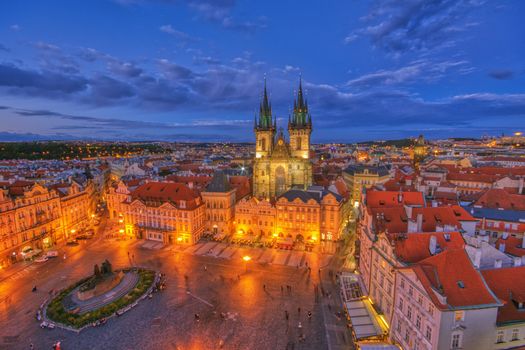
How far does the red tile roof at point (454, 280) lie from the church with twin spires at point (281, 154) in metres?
60.8

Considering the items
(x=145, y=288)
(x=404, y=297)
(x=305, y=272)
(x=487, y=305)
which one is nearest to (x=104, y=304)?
(x=145, y=288)

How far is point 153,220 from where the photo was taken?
72.9m

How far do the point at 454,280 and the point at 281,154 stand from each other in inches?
2802

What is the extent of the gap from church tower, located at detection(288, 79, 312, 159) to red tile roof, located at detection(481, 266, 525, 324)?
73087 millimetres

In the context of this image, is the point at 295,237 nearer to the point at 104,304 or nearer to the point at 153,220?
the point at 153,220

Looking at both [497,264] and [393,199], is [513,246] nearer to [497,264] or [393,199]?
[497,264]

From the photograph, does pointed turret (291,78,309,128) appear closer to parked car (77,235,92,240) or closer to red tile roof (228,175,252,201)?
red tile roof (228,175,252,201)

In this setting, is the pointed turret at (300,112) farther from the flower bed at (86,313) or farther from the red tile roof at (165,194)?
the flower bed at (86,313)

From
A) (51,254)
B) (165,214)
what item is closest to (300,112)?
(165,214)

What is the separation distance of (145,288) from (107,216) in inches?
2175

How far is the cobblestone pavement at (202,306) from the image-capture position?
37.1 metres

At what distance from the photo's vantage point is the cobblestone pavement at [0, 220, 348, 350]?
37.1 metres

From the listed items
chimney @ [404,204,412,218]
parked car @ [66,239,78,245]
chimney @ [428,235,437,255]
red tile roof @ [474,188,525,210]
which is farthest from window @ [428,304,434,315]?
parked car @ [66,239,78,245]

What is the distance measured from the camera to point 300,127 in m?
102
